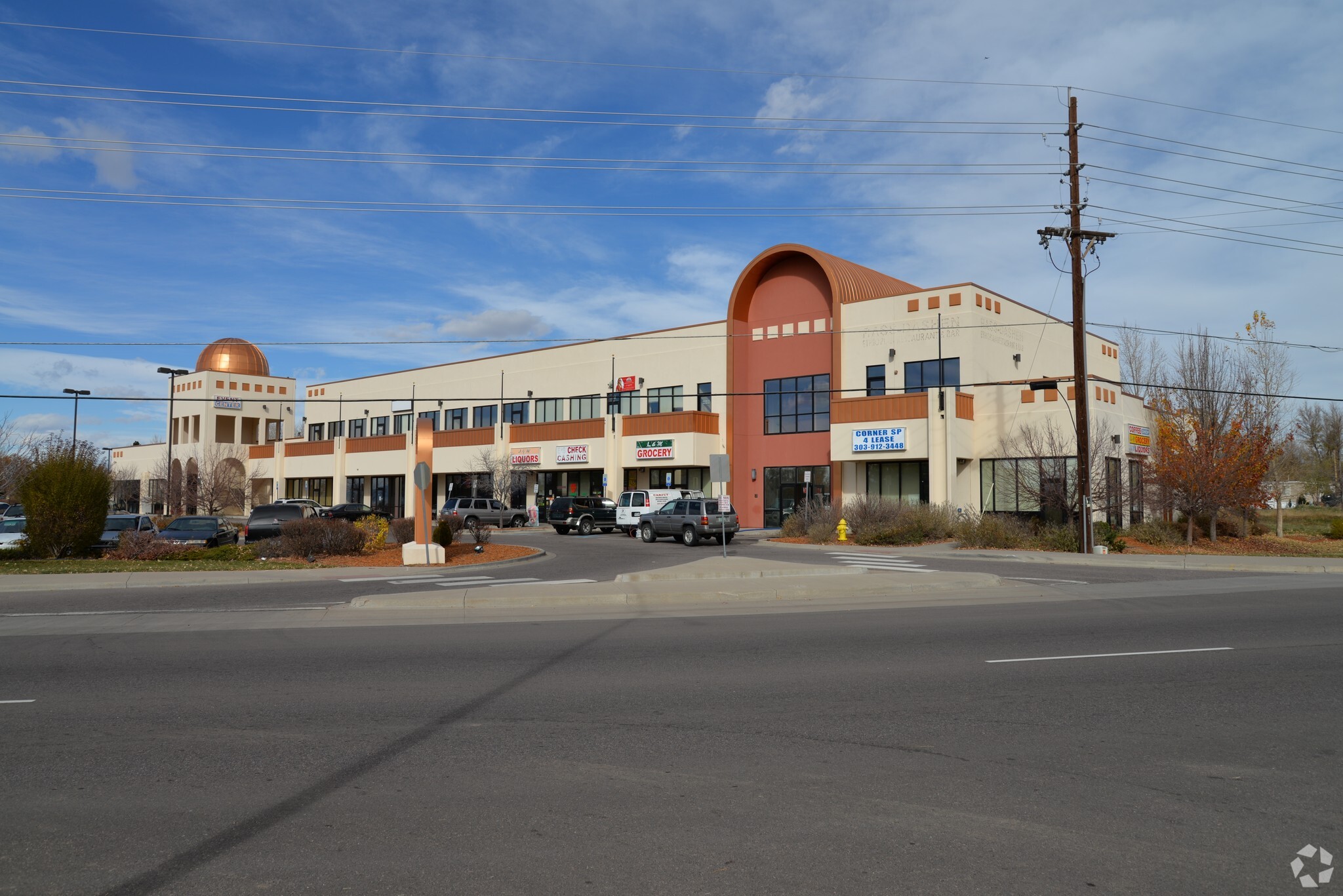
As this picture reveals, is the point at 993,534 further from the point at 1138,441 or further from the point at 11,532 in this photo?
the point at 11,532

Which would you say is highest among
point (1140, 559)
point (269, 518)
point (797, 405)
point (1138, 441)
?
point (797, 405)

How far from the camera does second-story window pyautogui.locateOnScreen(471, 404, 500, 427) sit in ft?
192

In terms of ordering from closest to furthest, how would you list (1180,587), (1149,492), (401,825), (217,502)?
(401,825) → (1180,587) → (1149,492) → (217,502)

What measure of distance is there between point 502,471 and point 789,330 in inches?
750

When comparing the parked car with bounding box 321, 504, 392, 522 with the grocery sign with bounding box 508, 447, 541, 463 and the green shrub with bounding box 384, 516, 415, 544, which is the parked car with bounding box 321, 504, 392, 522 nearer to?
the grocery sign with bounding box 508, 447, 541, 463

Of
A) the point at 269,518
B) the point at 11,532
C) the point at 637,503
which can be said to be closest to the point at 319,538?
the point at 269,518

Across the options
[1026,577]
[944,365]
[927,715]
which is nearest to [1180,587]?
[1026,577]

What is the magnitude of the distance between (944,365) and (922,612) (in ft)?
84.0

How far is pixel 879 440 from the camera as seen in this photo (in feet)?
126

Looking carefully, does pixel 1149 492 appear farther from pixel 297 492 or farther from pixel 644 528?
pixel 297 492

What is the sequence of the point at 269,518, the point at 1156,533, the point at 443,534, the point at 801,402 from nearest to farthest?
the point at 443,534, the point at 1156,533, the point at 269,518, the point at 801,402

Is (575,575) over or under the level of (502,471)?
under

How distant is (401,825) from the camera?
500 centimetres

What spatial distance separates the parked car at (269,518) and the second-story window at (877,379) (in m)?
23.2
